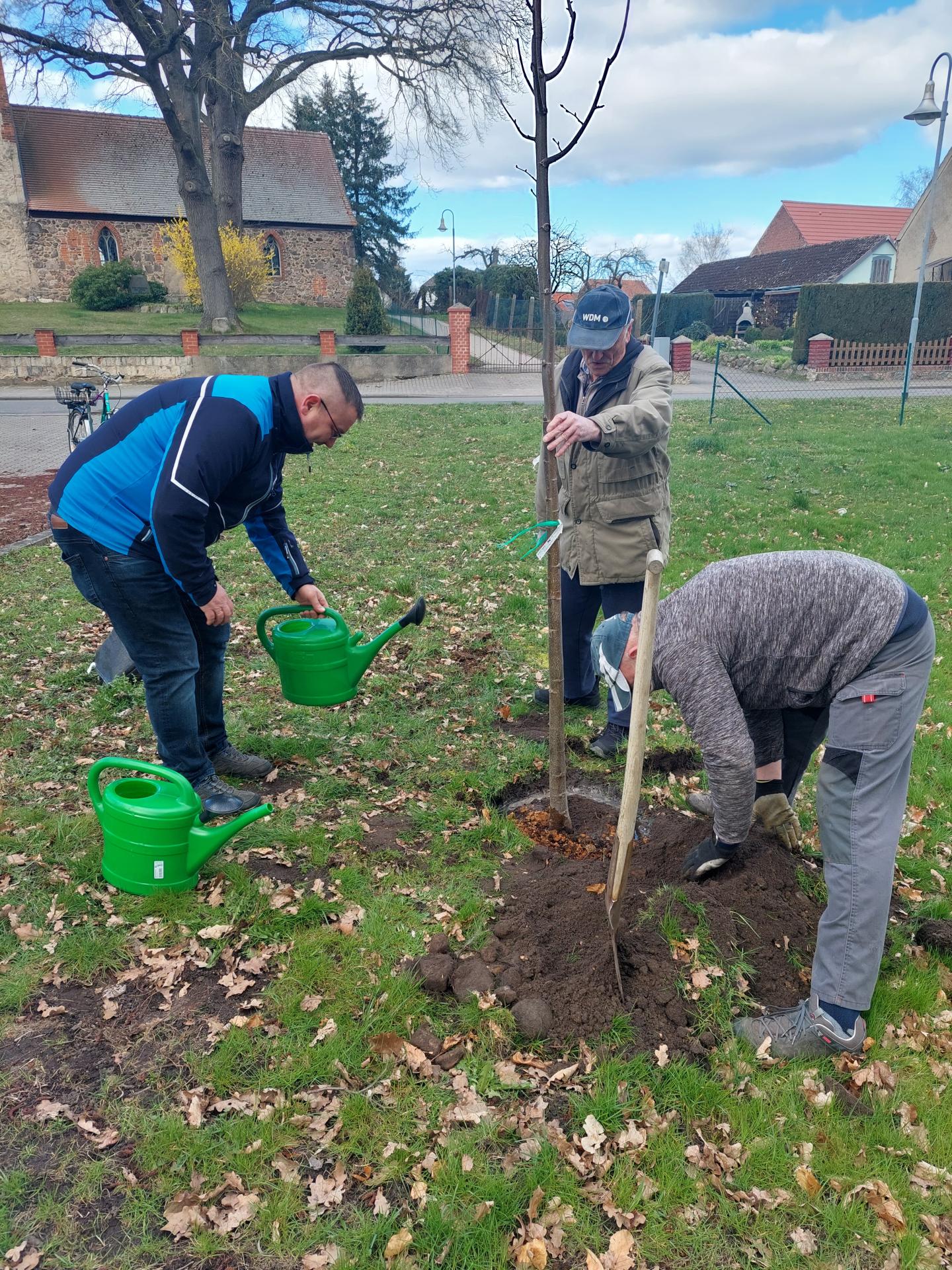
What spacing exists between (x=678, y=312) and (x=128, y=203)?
81.6ft

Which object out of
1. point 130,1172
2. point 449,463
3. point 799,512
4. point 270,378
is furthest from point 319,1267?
point 449,463

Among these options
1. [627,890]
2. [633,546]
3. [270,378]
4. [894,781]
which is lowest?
[627,890]

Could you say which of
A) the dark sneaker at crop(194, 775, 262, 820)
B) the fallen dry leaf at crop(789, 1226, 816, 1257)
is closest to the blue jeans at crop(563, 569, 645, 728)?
the dark sneaker at crop(194, 775, 262, 820)

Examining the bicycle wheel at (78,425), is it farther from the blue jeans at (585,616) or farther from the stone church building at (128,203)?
the stone church building at (128,203)

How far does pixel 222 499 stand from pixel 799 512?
722 cm

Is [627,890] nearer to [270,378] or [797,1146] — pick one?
[797,1146]

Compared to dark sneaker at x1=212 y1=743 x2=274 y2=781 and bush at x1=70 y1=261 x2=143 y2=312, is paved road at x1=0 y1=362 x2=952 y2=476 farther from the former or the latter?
bush at x1=70 y1=261 x2=143 y2=312

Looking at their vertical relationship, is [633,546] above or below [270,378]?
below

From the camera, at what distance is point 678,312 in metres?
39.7

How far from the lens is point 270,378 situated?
3.41 m

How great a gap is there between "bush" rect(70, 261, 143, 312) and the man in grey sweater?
122 feet

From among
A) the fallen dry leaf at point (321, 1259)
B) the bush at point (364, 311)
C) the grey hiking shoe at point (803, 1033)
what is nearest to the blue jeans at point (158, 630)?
the fallen dry leaf at point (321, 1259)

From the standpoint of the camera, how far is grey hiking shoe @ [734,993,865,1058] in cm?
267

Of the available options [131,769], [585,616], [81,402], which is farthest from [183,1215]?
[81,402]
